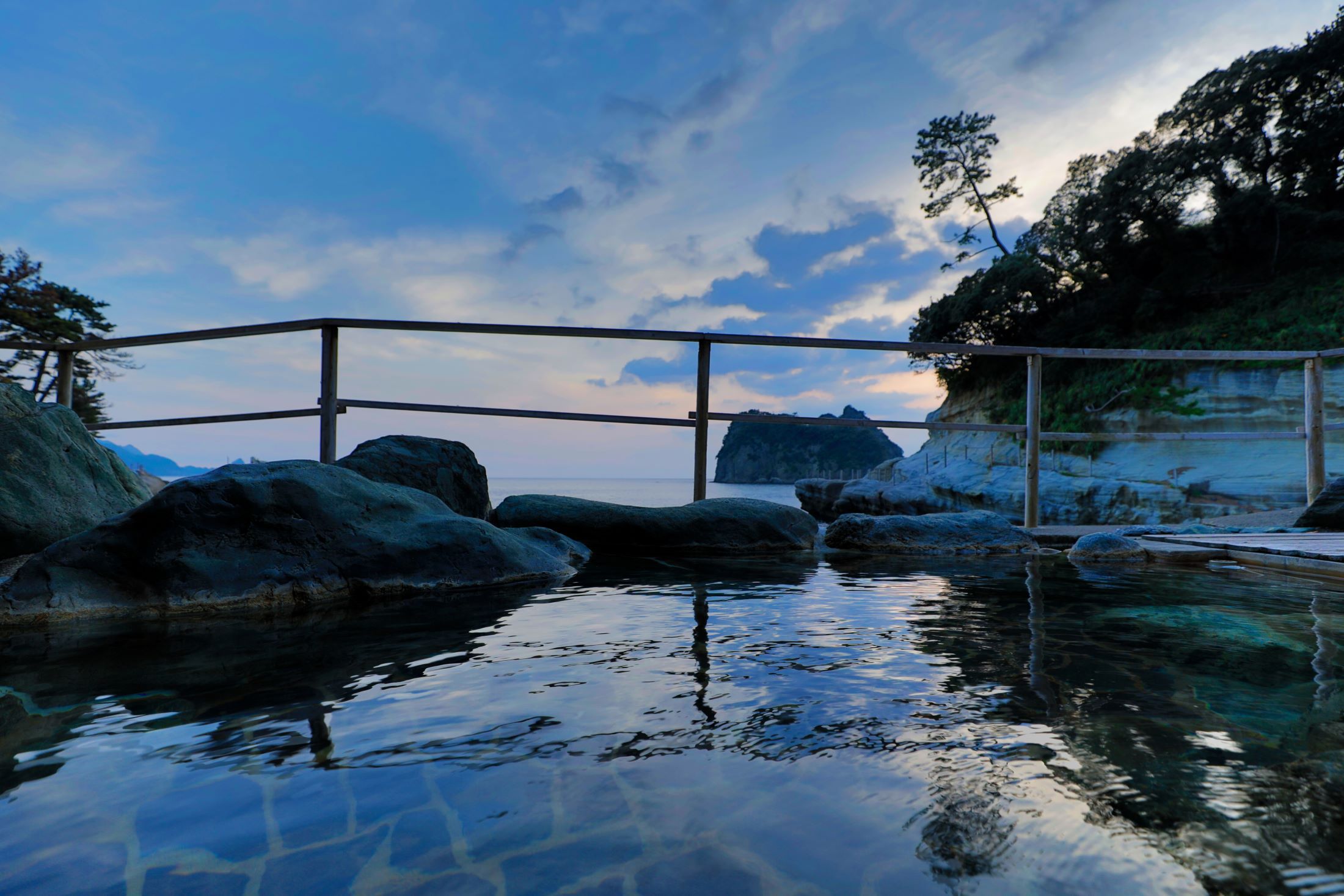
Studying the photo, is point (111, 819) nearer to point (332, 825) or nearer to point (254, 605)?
point (332, 825)

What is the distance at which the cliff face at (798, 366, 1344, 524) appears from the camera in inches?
503

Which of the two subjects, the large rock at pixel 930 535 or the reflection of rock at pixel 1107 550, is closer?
the reflection of rock at pixel 1107 550

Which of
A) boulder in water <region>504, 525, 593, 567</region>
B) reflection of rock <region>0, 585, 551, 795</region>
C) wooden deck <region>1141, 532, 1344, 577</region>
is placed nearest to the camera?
reflection of rock <region>0, 585, 551, 795</region>

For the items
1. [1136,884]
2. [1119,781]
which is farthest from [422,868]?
[1119,781]

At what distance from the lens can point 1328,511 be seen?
5285 mm

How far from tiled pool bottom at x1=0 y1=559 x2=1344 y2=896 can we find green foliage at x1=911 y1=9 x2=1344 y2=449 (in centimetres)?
1731

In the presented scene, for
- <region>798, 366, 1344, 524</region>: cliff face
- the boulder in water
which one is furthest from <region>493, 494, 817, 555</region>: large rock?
<region>798, 366, 1344, 524</region>: cliff face

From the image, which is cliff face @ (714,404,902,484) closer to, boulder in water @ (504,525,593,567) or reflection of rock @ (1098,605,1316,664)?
boulder in water @ (504,525,593,567)

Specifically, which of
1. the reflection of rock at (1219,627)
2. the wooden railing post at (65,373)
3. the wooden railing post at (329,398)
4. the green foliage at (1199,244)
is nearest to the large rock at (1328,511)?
the reflection of rock at (1219,627)

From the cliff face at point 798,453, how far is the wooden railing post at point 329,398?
2166 centimetres

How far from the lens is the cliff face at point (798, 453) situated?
110 ft

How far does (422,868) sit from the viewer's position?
0.95 m

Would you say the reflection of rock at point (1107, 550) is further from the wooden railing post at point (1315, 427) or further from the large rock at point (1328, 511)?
the wooden railing post at point (1315, 427)

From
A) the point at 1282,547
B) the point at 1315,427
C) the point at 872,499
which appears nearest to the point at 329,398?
the point at 1282,547
